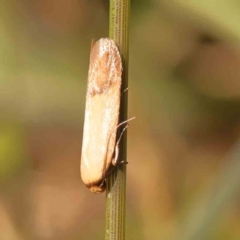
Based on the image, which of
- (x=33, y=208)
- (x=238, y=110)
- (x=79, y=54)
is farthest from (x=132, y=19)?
(x=33, y=208)

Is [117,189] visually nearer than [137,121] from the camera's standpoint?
Yes

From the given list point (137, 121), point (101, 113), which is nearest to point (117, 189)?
point (101, 113)

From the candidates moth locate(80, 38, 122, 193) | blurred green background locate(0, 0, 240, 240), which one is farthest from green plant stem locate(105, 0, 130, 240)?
blurred green background locate(0, 0, 240, 240)

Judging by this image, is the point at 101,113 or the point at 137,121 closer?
the point at 101,113

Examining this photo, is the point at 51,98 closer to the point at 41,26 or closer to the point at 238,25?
the point at 41,26

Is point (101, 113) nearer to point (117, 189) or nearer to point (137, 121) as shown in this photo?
point (117, 189)

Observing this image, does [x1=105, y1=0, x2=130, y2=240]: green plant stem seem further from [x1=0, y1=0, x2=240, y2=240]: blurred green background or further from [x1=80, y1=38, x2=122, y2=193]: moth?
[x1=0, y1=0, x2=240, y2=240]: blurred green background
